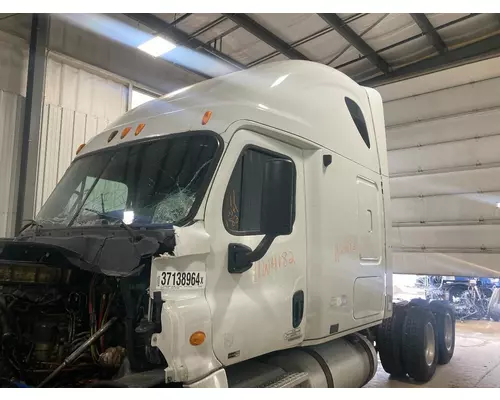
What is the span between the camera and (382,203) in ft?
15.4

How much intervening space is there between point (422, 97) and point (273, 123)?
5.53 meters

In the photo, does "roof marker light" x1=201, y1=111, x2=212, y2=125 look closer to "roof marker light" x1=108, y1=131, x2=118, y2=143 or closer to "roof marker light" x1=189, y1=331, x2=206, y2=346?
"roof marker light" x1=108, y1=131, x2=118, y2=143

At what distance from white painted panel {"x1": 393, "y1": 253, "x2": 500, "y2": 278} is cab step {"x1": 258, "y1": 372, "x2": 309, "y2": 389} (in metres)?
4.87

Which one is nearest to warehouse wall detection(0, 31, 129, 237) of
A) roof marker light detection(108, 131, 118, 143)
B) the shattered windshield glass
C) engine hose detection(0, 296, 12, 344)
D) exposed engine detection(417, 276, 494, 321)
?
the shattered windshield glass

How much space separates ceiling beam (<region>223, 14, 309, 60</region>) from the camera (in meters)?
7.03

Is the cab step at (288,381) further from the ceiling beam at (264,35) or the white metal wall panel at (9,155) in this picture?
the ceiling beam at (264,35)

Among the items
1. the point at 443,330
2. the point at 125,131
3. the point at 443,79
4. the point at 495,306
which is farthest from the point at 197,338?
the point at 495,306

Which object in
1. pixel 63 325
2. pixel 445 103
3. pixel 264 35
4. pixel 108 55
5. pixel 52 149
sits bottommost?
pixel 63 325

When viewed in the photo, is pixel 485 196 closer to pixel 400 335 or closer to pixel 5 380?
pixel 400 335

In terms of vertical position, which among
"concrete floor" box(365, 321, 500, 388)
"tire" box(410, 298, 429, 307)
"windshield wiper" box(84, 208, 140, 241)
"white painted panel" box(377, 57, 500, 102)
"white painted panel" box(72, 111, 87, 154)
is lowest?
"concrete floor" box(365, 321, 500, 388)

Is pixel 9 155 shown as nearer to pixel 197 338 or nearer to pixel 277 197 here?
pixel 197 338

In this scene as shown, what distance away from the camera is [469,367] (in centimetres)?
643

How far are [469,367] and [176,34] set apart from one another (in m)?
6.71

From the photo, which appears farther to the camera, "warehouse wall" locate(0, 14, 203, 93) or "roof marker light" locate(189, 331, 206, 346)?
"warehouse wall" locate(0, 14, 203, 93)
